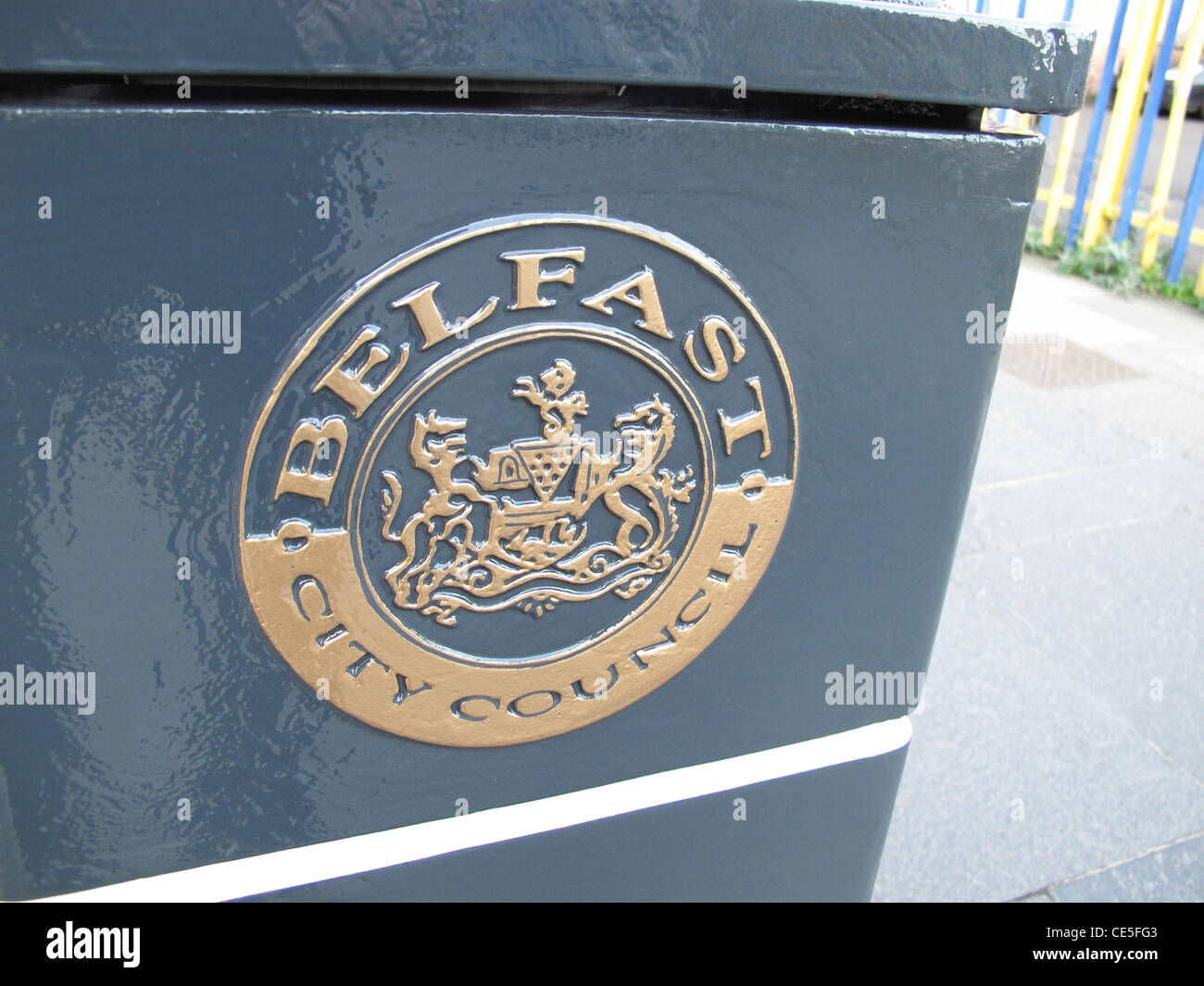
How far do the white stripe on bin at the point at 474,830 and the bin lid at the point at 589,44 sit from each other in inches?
26.2

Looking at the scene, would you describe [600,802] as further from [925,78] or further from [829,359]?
[925,78]

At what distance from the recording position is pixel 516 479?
861 millimetres

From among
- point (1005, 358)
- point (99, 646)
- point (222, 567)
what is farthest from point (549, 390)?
point (1005, 358)

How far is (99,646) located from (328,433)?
26cm

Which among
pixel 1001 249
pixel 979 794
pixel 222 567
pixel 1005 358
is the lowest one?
pixel 979 794

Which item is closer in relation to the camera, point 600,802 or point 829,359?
point 829,359

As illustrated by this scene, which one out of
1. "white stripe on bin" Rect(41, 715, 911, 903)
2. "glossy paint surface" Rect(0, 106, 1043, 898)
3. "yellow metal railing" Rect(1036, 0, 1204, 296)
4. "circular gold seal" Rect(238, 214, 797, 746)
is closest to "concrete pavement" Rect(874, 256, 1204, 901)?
"white stripe on bin" Rect(41, 715, 911, 903)

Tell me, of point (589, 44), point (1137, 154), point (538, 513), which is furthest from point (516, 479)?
point (1137, 154)

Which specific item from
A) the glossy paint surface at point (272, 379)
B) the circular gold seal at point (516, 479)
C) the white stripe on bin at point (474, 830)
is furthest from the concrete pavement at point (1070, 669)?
the circular gold seal at point (516, 479)

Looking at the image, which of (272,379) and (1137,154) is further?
(1137,154)

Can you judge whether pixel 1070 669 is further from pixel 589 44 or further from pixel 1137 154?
pixel 1137 154

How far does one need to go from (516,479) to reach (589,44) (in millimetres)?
331

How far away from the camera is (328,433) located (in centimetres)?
79

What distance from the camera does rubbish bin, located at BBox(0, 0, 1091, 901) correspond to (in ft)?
2.33
